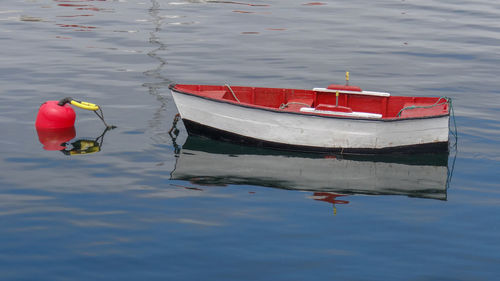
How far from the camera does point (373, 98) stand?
18.0 meters

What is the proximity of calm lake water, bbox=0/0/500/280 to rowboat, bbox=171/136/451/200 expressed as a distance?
0.06 metres

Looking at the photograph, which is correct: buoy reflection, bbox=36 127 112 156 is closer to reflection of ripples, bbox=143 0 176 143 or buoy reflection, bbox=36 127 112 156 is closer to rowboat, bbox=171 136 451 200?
reflection of ripples, bbox=143 0 176 143

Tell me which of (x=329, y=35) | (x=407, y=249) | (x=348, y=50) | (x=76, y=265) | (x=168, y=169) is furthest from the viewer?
(x=329, y=35)

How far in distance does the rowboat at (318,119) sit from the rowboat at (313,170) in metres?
0.23

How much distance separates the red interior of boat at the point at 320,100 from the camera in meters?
17.5

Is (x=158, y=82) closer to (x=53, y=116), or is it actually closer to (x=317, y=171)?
(x=53, y=116)

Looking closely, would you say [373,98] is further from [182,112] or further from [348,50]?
[348,50]

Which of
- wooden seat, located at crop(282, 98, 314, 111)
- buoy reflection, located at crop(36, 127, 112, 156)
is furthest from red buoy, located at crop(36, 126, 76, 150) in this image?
wooden seat, located at crop(282, 98, 314, 111)

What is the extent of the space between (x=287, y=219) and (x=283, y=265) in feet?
6.34

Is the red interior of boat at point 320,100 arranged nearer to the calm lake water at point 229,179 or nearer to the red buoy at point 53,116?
the calm lake water at point 229,179

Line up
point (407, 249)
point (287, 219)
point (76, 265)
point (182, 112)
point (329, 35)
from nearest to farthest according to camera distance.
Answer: point (76, 265) → point (407, 249) → point (287, 219) → point (182, 112) → point (329, 35)

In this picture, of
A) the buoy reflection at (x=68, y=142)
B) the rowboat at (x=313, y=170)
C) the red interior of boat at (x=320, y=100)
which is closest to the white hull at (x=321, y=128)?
the rowboat at (x=313, y=170)

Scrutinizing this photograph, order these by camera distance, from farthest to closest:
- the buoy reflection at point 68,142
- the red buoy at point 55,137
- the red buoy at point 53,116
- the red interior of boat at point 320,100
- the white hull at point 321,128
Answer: the red buoy at point 53,116 → the red interior of boat at point 320,100 → the red buoy at point 55,137 → the buoy reflection at point 68,142 → the white hull at point 321,128

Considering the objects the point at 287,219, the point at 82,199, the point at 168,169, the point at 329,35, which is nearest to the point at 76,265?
the point at 82,199
